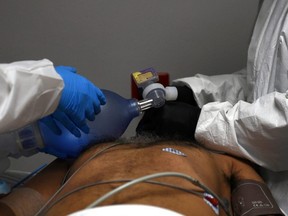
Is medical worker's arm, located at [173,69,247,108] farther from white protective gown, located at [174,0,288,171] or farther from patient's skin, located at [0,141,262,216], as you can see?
patient's skin, located at [0,141,262,216]

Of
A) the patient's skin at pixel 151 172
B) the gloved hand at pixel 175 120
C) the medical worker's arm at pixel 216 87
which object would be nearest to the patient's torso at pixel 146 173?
the patient's skin at pixel 151 172

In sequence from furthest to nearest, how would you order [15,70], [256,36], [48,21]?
[48,21]
[256,36]
[15,70]

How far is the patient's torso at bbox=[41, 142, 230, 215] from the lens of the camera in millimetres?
745

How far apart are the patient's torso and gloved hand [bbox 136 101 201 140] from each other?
140mm

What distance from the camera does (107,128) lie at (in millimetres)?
1112

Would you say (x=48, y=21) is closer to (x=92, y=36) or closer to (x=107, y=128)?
(x=92, y=36)

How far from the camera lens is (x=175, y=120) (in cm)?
120

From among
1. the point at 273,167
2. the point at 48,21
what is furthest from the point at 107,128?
the point at 48,21

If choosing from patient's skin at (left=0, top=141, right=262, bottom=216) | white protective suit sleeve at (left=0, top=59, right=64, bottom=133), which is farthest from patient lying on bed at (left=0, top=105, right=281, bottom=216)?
white protective suit sleeve at (left=0, top=59, right=64, bottom=133)

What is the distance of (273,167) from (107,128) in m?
0.53

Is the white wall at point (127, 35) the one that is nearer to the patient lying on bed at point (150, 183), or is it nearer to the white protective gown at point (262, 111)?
the white protective gown at point (262, 111)

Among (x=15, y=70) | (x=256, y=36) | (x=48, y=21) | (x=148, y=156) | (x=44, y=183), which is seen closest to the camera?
(x=15, y=70)

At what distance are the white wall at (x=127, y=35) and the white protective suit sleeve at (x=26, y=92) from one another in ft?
2.97

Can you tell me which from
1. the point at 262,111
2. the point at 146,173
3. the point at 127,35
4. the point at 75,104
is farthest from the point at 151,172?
the point at 127,35
